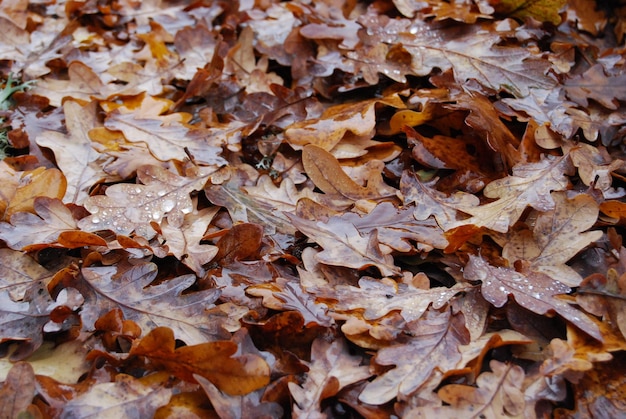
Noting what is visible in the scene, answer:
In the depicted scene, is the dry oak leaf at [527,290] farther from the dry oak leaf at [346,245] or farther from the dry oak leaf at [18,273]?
the dry oak leaf at [18,273]

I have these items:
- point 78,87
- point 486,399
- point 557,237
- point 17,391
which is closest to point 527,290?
point 557,237

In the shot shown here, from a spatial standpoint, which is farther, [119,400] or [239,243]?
[239,243]

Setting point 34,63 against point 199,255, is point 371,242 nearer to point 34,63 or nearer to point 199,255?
point 199,255

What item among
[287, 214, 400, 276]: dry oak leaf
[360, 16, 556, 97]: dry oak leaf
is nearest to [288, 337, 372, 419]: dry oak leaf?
[287, 214, 400, 276]: dry oak leaf

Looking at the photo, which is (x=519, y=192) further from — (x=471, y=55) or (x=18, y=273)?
(x=18, y=273)

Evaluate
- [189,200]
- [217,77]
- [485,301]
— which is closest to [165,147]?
[189,200]

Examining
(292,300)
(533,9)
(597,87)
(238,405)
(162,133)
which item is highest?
(533,9)

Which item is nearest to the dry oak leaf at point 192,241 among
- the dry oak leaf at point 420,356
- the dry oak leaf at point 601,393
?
the dry oak leaf at point 420,356
